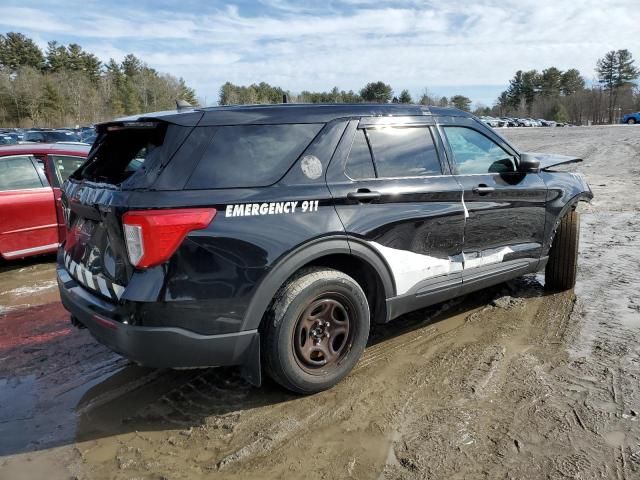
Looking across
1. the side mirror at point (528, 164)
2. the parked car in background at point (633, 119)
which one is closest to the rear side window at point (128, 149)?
the side mirror at point (528, 164)

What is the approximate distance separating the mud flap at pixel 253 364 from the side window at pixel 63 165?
4717 mm

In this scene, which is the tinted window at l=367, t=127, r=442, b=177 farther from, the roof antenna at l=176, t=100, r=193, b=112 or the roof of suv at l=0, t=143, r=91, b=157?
the roof of suv at l=0, t=143, r=91, b=157

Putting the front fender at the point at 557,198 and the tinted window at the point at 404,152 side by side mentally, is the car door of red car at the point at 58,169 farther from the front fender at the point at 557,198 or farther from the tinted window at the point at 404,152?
the front fender at the point at 557,198

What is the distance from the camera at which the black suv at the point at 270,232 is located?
2.71 m

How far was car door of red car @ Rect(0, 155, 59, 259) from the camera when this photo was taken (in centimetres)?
602

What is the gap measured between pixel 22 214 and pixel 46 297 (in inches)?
53.9

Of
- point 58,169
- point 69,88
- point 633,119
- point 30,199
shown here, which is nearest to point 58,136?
point 58,169

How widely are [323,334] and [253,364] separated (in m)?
0.53

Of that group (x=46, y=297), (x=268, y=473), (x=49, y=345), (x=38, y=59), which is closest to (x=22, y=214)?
(x=46, y=297)

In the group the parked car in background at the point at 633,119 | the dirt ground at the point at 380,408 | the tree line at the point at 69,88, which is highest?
the tree line at the point at 69,88

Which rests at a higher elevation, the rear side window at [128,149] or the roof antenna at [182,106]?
the roof antenna at [182,106]

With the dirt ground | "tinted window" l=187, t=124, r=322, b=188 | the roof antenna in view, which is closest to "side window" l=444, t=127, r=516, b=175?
the dirt ground

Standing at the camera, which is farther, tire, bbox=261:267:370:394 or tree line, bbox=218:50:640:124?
tree line, bbox=218:50:640:124

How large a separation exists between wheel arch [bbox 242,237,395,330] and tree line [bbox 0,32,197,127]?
1936 inches
